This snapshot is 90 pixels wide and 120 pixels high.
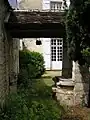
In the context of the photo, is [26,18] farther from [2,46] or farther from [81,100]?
[81,100]

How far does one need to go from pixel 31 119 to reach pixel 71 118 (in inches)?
101

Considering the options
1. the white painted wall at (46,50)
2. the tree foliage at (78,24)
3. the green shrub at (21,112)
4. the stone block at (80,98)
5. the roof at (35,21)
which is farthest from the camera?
the white painted wall at (46,50)

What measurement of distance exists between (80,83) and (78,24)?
4694 millimetres

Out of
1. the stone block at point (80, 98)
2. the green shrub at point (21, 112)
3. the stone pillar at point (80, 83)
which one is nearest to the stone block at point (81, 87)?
the stone pillar at point (80, 83)

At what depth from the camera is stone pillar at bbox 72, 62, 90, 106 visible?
40.1ft

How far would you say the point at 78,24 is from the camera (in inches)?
315

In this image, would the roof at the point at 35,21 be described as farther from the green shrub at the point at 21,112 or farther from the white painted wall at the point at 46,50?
the white painted wall at the point at 46,50

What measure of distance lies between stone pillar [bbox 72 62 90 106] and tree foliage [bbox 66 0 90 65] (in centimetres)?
344

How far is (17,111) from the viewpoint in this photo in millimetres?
8516

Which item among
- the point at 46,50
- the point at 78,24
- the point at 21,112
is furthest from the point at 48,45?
the point at 78,24

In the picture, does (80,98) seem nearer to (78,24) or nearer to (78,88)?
(78,88)

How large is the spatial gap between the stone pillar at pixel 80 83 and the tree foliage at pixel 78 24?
11.3 feet

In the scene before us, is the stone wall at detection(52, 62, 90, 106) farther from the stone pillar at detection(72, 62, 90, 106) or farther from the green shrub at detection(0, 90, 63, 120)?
the green shrub at detection(0, 90, 63, 120)

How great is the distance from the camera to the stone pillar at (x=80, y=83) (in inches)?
481
